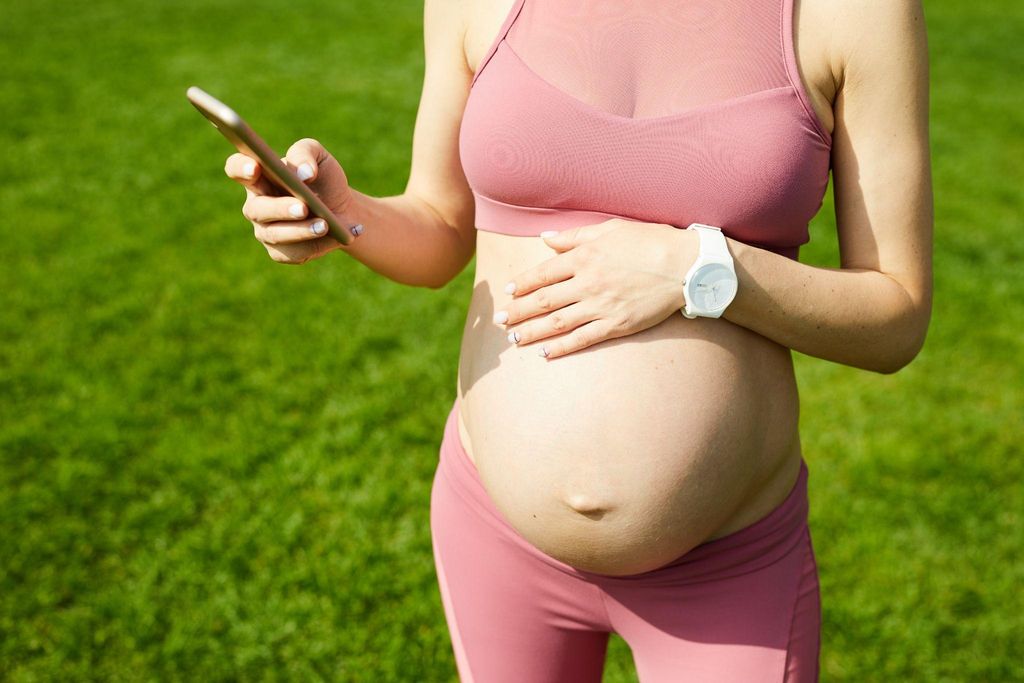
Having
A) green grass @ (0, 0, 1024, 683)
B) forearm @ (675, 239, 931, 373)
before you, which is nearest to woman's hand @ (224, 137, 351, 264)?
forearm @ (675, 239, 931, 373)

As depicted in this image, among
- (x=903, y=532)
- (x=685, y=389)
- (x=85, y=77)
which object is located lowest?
(x=85, y=77)

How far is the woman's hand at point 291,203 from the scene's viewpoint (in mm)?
1335

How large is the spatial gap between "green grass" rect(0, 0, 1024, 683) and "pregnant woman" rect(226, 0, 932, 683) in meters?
1.54

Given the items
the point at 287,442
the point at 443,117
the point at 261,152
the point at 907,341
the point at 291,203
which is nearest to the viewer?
the point at 261,152

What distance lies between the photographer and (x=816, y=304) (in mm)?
1442

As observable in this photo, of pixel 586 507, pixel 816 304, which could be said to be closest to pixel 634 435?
pixel 586 507

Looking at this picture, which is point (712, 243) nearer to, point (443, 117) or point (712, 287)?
point (712, 287)

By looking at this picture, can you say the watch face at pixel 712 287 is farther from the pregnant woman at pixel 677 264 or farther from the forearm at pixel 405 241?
the forearm at pixel 405 241

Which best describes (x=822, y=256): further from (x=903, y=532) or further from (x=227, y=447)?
(x=227, y=447)

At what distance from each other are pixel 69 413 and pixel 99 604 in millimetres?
1212

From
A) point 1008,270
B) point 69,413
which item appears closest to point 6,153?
point 69,413

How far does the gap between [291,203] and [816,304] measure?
82 cm

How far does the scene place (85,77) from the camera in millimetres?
8008

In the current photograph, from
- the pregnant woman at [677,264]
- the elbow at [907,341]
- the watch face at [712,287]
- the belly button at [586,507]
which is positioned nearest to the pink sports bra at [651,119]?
the pregnant woman at [677,264]
